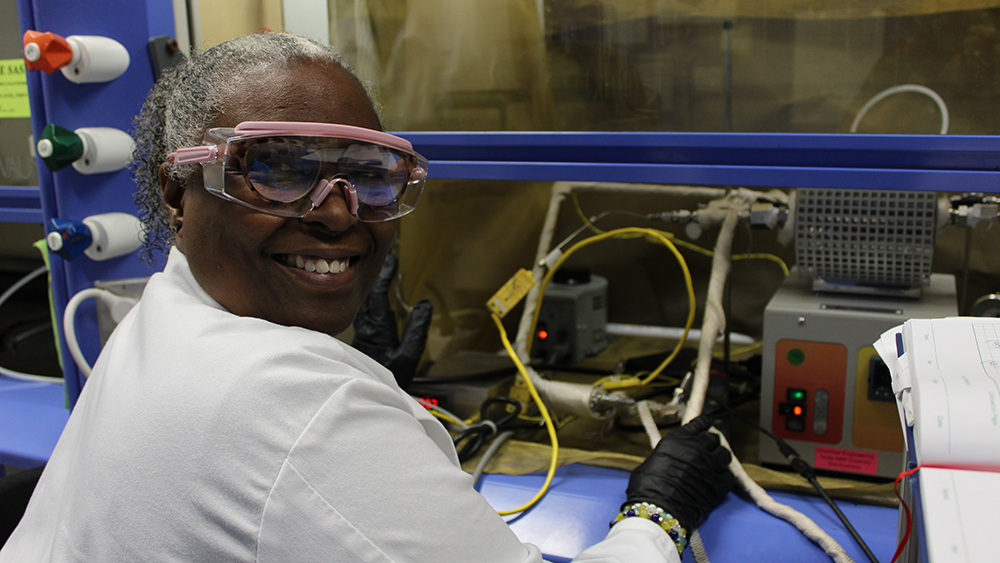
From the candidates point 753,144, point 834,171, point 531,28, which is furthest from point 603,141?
point 531,28

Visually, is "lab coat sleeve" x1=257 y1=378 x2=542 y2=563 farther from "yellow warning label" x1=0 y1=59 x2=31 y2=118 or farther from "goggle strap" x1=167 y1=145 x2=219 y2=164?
"yellow warning label" x1=0 y1=59 x2=31 y2=118

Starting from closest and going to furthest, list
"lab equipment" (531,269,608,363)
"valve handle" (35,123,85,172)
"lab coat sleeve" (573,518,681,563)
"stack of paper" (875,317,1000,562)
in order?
"stack of paper" (875,317,1000,562) < "lab coat sleeve" (573,518,681,563) < "valve handle" (35,123,85,172) < "lab equipment" (531,269,608,363)

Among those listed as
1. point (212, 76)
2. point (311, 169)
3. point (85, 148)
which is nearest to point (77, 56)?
point (85, 148)

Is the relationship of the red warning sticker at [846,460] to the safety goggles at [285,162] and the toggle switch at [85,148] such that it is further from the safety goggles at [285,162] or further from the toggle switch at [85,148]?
the toggle switch at [85,148]

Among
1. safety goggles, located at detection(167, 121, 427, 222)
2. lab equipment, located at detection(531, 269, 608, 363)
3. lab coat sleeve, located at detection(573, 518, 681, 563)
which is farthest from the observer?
lab equipment, located at detection(531, 269, 608, 363)

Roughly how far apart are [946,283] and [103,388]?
1.30 m

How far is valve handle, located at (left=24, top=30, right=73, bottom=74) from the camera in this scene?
1123 mm

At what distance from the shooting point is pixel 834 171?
931 millimetres

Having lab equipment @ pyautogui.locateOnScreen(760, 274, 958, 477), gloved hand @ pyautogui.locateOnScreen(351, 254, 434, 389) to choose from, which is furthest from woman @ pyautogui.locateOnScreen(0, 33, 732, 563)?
gloved hand @ pyautogui.locateOnScreen(351, 254, 434, 389)

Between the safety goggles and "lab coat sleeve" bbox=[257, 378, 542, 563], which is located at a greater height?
the safety goggles

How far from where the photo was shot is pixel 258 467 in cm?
54

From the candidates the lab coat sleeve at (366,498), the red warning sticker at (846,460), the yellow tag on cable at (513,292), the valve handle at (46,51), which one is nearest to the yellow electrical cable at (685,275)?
the yellow tag on cable at (513,292)

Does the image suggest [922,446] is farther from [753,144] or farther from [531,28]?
[531,28]

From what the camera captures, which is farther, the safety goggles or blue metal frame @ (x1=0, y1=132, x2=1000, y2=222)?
blue metal frame @ (x1=0, y1=132, x2=1000, y2=222)
